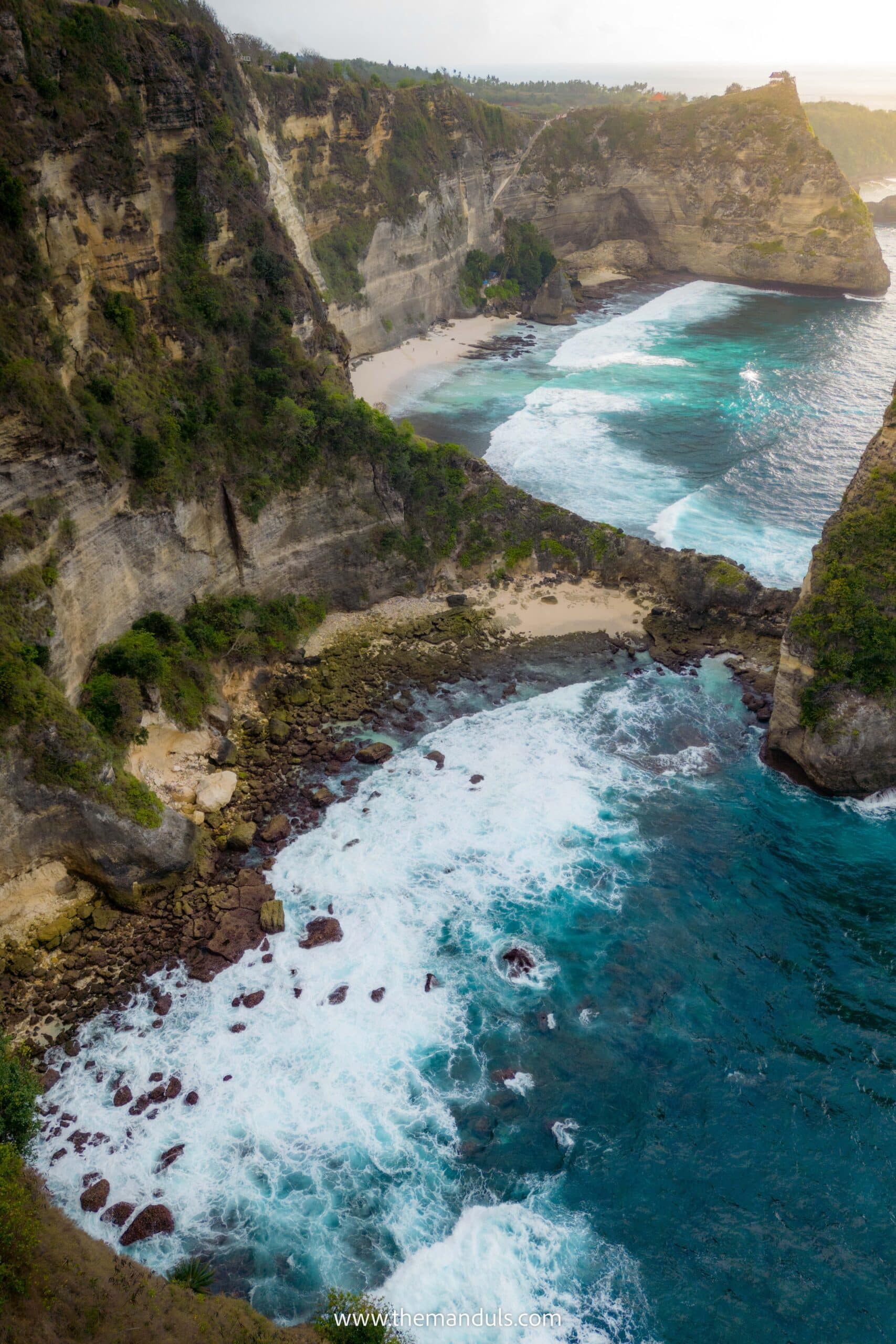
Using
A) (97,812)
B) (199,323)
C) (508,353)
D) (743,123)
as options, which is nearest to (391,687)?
(97,812)

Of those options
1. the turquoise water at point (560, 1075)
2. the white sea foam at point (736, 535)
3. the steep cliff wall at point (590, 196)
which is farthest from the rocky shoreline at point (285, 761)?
the steep cliff wall at point (590, 196)

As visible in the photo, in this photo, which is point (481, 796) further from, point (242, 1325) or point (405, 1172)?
point (242, 1325)

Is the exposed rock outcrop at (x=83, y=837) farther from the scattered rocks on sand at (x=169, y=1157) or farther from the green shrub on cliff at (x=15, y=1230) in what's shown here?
the green shrub on cliff at (x=15, y=1230)

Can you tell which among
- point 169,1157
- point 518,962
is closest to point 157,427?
point 518,962

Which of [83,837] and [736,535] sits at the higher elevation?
[736,535]

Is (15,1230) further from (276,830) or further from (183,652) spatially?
(183,652)

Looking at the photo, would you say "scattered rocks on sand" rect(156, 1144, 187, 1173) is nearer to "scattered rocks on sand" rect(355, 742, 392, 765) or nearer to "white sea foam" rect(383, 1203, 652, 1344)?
"white sea foam" rect(383, 1203, 652, 1344)

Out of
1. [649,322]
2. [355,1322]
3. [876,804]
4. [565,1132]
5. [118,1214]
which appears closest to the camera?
[355,1322]
